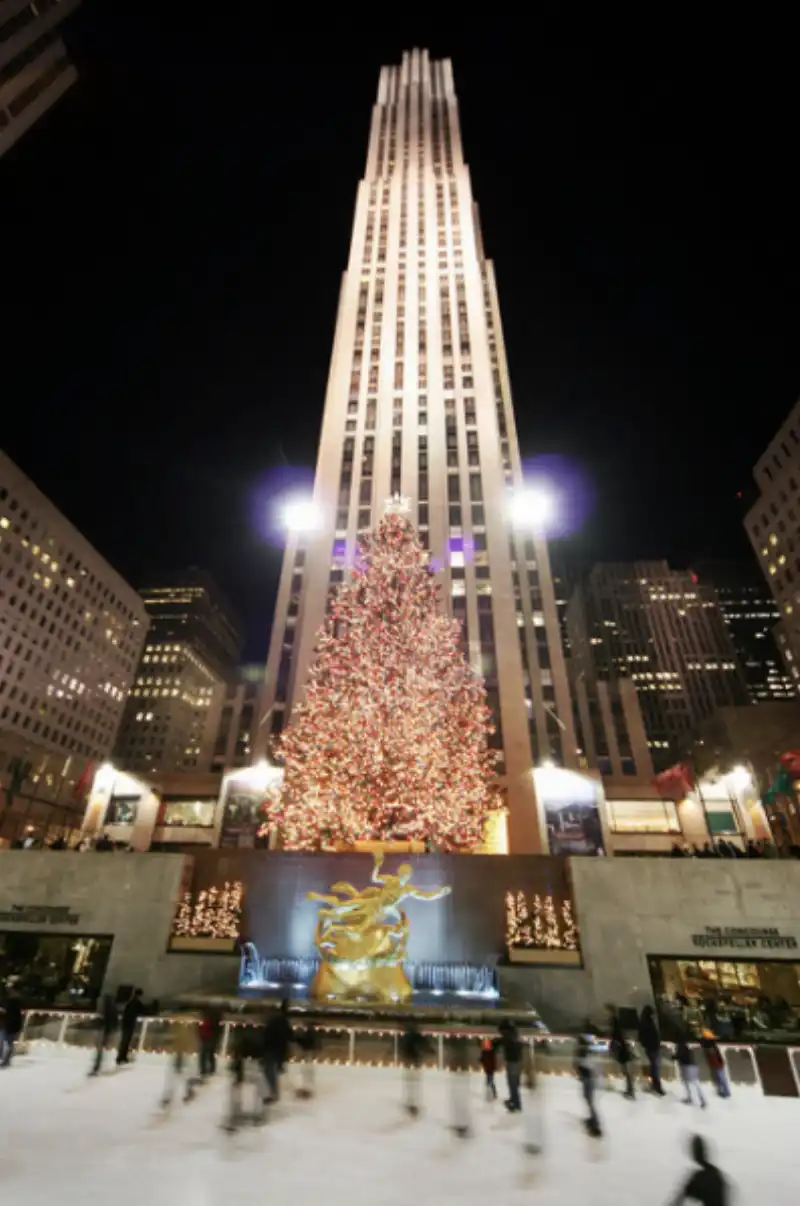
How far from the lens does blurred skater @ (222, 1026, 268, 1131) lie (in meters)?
7.77

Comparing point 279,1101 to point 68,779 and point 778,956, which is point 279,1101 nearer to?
point 778,956

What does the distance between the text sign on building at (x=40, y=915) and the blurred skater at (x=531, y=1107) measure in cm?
1479

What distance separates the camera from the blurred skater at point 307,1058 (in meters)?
9.05

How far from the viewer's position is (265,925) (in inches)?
717

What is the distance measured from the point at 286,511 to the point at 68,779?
39654 mm

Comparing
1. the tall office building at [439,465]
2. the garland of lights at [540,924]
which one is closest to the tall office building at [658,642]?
the tall office building at [439,465]

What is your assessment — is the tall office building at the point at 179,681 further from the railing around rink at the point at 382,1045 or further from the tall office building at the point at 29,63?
the railing around rink at the point at 382,1045

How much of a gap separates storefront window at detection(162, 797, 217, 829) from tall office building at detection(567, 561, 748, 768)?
6851cm

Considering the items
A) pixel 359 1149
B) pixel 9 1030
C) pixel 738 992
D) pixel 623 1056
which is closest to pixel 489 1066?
pixel 359 1149

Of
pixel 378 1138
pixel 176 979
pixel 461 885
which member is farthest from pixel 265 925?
pixel 378 1138

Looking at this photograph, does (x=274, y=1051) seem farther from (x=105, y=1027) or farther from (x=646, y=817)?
(x=646, y=817)

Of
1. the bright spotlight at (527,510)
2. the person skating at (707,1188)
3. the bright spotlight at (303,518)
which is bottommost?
the person skating at (707,1188)

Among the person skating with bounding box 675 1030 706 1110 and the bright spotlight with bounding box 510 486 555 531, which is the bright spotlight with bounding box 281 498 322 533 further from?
the person skating with bounding box 675 1030 706 1110

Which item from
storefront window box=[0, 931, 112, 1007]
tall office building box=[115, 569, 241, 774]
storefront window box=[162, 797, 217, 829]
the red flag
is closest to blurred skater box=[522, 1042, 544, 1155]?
storefront window box=[0, 931, 112, 1007]
